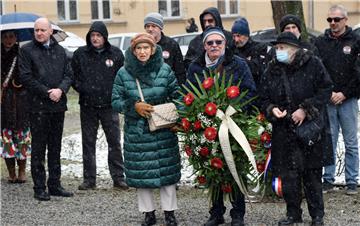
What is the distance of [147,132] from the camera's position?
842 centimetres

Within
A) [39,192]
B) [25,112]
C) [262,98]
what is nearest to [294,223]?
[262,98]

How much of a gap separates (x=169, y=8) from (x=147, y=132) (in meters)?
29.1

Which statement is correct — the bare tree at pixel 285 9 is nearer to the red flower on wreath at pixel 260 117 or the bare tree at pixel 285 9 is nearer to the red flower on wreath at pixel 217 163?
Answer: the red flower on wreath at pixel 260 117

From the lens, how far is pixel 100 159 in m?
14.0

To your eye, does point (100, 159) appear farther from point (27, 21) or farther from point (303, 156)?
point (303, 156)

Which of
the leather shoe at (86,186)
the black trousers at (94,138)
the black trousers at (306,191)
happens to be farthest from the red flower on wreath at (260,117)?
the leather shoe at (86,186)

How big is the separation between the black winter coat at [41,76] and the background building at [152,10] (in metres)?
25.3

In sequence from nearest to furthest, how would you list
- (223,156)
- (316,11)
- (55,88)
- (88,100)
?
Answer: (223,156) < (55,88) < (88,100) < (316,11)

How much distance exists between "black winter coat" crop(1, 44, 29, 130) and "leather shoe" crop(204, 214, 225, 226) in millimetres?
3871

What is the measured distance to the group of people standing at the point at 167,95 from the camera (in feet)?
26.9

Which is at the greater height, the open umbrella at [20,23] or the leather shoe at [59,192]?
the open umbrella at [20,23]

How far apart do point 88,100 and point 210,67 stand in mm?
2920

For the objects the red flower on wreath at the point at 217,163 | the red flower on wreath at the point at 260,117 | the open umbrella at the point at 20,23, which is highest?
the open umbrella at the point at 20,23

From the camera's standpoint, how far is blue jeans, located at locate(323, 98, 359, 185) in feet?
33.2
